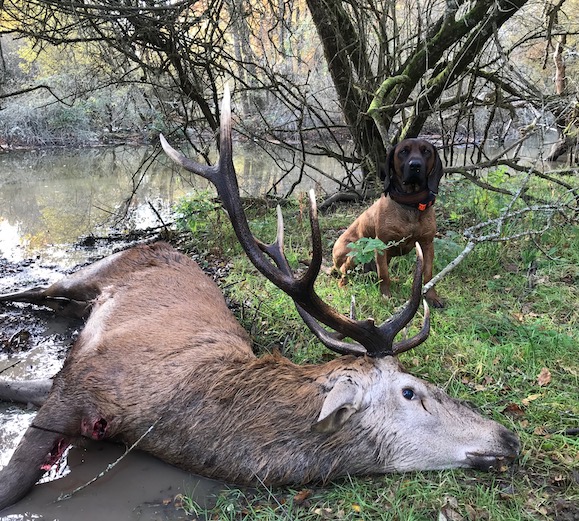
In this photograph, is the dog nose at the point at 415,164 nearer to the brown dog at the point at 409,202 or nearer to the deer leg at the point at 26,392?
the brown dog at the point at 409,202

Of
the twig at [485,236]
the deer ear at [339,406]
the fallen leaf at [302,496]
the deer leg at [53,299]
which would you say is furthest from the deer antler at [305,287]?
the deer leg at [53,299]

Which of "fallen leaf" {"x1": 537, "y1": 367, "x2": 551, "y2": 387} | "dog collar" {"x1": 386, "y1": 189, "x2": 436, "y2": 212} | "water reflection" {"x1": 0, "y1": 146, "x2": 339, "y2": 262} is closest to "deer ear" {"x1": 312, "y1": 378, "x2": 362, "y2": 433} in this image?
"fallen leaf" {"x1": 537, "y1": 367, "x2": 551, "y2": 387}

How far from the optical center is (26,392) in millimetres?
3225

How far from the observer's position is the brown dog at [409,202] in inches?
161

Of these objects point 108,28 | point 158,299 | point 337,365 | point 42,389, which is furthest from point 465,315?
point 108,28

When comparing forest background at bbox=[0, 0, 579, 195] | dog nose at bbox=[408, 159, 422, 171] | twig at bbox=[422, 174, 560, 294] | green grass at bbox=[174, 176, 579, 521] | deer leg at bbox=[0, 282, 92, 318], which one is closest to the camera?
green grass at bbox=[174, 176, 579, 521]

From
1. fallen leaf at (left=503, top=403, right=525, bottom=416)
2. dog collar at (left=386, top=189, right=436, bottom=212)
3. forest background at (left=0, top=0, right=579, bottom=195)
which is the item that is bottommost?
fallen leaf at (left=503, top=403, right=525, bottom=416)

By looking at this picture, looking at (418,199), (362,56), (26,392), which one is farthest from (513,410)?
(362,56)

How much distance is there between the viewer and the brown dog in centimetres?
408

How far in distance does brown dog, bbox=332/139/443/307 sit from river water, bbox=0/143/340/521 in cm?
246

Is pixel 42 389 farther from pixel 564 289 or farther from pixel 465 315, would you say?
pixel 564 289

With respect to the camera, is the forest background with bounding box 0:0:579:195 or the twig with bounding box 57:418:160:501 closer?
the twig with bounding box 57:418:160:501

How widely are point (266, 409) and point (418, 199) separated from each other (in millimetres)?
2269

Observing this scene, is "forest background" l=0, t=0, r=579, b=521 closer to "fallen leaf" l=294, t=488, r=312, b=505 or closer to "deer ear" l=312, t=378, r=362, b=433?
"fallen leaf" l=294, t=488, r=312, b=505
